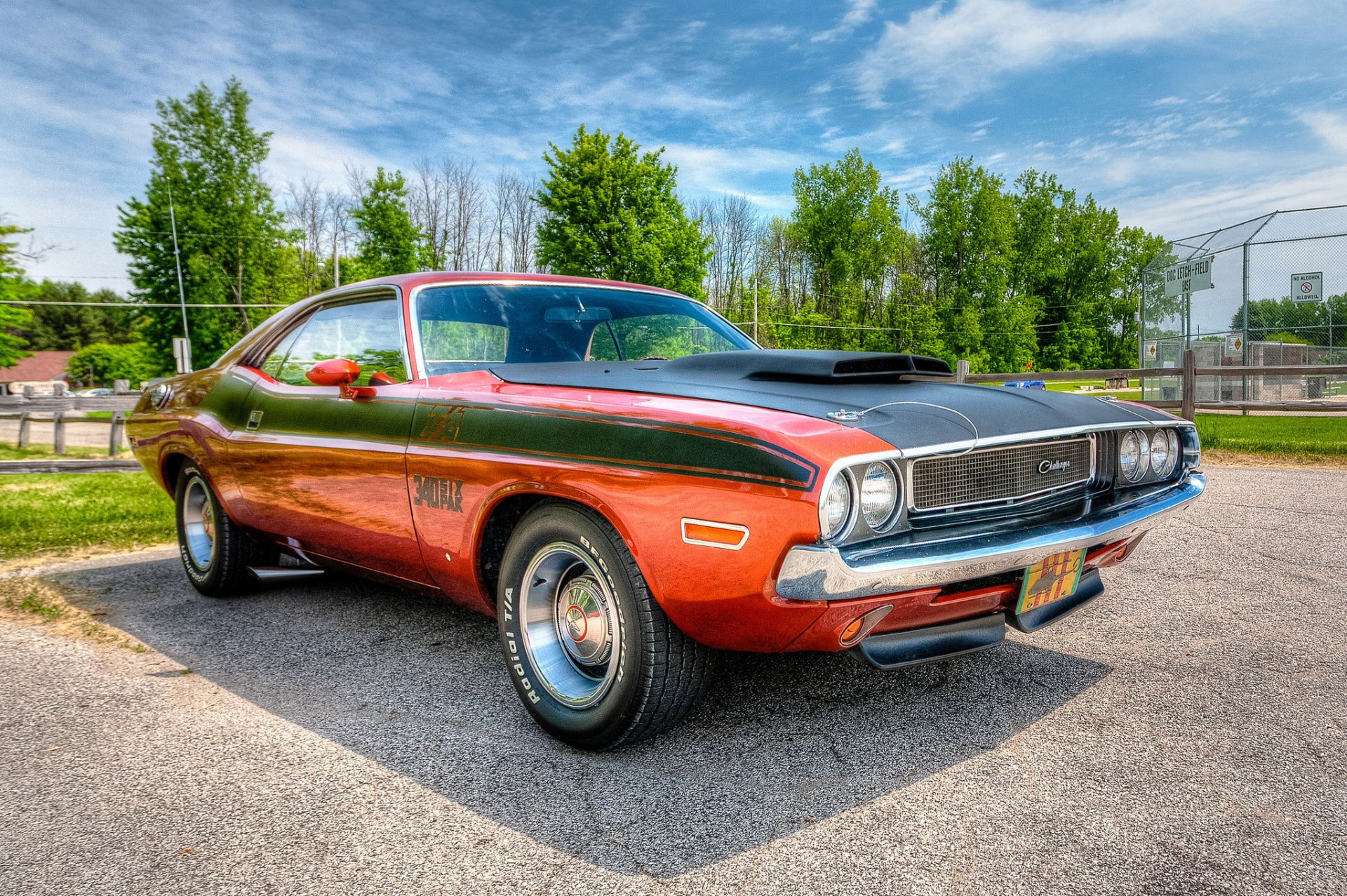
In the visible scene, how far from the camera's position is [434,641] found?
11.3 feet

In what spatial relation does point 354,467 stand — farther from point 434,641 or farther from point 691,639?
point 691,639

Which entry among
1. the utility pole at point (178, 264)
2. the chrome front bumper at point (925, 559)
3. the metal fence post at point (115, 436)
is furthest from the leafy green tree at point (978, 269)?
the chrome front bumper at point (925, 559)

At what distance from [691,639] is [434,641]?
64.7 inches

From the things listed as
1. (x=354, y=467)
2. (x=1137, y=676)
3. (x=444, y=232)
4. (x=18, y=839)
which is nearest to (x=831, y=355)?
(x=1137, y=676)

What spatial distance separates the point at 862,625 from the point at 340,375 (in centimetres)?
205

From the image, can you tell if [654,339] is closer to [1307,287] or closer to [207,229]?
[1307,287]

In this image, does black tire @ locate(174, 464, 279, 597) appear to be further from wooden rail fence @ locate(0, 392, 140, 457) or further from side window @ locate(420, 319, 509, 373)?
wooden rail fence @ locate(0, 392, 140, 457)

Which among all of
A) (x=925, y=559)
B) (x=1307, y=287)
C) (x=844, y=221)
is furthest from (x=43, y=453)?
(x=844, y=221)

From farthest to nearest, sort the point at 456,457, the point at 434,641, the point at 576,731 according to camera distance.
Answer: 1. the point at 434,641
2. the point at 456,457
3. the point at 576,731

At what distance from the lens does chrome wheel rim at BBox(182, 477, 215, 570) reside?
4.27 m

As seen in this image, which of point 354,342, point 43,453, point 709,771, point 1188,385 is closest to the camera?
point 709,771

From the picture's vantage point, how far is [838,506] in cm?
193

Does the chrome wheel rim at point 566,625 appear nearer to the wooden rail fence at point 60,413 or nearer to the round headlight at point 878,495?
the round headlight at point 878,495

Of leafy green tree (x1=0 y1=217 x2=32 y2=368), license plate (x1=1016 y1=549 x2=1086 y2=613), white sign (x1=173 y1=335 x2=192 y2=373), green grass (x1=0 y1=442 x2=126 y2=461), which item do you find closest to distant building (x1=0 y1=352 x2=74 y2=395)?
white sign (x1=173 y1=335 x2=192 y2=373)
